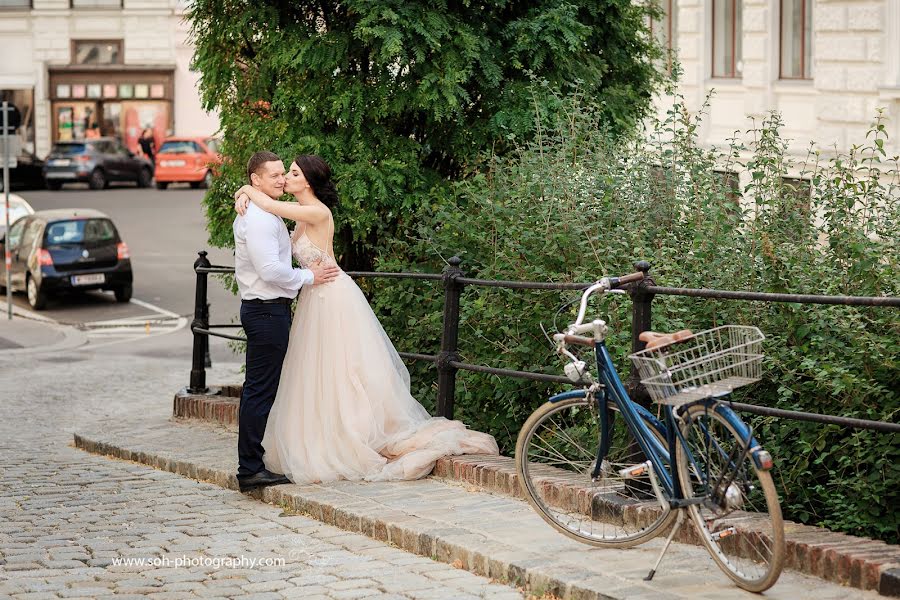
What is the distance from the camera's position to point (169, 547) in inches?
289

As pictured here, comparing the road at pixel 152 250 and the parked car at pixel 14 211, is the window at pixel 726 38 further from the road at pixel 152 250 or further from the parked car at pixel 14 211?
the parked car at pixel 14 211

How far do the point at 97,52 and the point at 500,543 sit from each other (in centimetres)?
5172

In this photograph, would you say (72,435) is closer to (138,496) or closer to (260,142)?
(260,142)

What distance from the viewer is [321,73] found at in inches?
444

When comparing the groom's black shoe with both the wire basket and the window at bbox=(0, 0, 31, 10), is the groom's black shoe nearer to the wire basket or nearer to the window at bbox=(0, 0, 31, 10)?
the wire basket

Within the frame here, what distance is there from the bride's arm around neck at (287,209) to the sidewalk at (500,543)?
4.93 ft

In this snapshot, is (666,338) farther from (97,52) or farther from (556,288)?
(97,52)

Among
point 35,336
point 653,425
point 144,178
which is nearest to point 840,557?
point 653,425

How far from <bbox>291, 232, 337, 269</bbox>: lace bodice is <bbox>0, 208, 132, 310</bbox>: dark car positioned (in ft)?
63.1

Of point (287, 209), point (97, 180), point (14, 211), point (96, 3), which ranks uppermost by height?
point (96, 3)

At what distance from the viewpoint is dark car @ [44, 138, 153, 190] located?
1871 inches

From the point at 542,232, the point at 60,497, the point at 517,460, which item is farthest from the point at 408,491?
the point at 60,497

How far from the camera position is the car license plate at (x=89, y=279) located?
27.0 metres

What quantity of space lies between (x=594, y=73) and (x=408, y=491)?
4.65 metres
